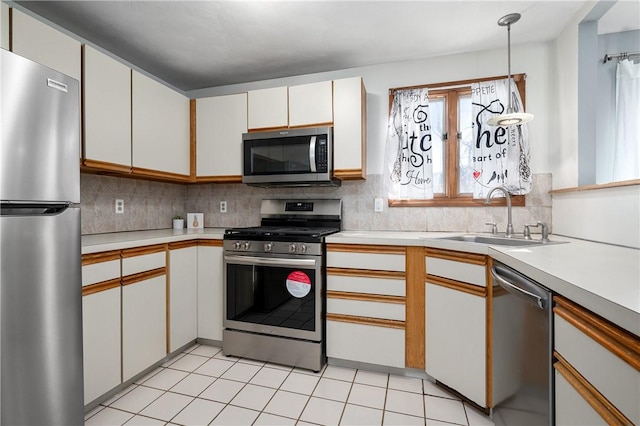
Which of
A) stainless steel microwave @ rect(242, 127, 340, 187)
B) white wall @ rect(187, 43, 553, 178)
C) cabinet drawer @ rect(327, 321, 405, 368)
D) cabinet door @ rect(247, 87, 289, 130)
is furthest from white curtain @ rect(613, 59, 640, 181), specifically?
cabinet door @ rect(247, 87, 289, 130)

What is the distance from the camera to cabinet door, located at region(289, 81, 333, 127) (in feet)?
7.75

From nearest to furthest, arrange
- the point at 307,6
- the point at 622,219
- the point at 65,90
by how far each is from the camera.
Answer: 1. the point at 65,90
2. the point at 622,219
3. the point at 307,6

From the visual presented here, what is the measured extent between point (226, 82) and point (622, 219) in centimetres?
316

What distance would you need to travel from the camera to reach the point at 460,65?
243 centimetres

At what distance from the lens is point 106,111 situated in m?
1.93

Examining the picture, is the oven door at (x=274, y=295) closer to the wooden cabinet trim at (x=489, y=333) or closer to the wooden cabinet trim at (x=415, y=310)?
the wooden cabinet trim at (x=415, y=310)

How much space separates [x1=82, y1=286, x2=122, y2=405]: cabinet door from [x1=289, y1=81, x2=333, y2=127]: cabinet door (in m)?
1.72

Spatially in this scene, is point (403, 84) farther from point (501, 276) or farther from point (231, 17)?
point (501, 276)

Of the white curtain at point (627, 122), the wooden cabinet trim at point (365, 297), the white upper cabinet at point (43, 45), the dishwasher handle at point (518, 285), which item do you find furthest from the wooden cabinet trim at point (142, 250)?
the white curtain at point (627, 122)

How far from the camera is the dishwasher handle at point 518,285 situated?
41.5 inches

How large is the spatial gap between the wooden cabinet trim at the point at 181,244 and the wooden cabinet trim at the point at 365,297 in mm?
1138

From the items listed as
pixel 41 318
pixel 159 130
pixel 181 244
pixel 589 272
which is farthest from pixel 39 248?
pixel 589 272

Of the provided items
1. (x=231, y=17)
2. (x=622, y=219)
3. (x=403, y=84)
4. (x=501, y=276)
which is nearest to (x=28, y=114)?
(x=231, y=17)

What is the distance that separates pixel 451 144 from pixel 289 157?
1.33m
